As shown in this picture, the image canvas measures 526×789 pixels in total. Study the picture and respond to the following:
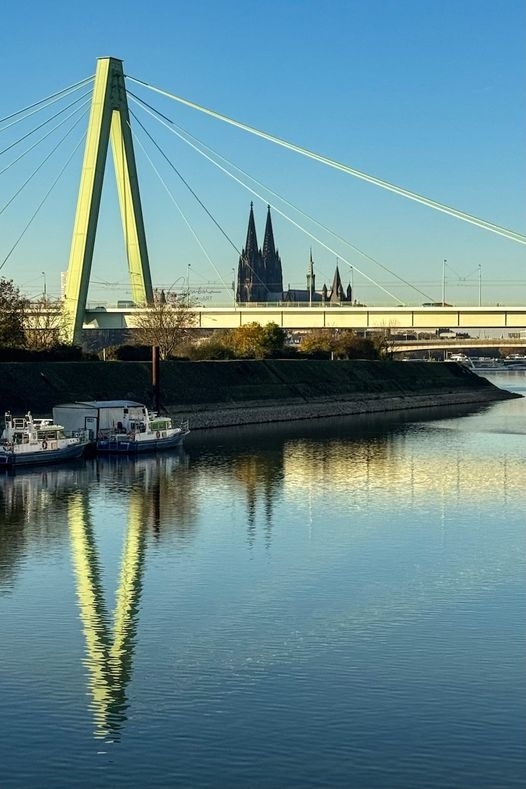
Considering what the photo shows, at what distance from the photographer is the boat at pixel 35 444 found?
50.2 meters

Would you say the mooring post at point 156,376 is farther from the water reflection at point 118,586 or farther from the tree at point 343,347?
the tree at point 343,347

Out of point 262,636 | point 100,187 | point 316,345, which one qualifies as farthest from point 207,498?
point 316,345

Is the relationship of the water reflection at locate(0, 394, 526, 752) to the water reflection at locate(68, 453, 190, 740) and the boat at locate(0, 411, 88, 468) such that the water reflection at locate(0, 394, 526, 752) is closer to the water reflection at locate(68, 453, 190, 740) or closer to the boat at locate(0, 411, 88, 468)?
the water reflection at locate(68, 453, 190, 740)

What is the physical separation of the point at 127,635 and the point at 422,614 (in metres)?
6.01

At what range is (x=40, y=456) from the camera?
168 feet

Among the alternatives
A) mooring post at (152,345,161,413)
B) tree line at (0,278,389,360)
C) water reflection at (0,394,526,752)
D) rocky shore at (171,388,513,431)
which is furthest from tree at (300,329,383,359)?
water reflection at (0,394,526,752)

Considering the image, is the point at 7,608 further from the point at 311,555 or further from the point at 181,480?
the point at 181,480

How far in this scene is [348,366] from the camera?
103 m

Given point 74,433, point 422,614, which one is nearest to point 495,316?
point 74,433

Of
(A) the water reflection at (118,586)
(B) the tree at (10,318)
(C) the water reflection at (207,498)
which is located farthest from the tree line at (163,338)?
(A) the water reflection at (118,586)

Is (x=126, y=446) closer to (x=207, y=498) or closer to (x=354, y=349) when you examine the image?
(x=207, y=498)

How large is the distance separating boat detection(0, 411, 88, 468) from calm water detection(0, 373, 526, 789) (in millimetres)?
6039

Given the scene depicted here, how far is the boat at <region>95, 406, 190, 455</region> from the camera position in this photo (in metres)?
57.0

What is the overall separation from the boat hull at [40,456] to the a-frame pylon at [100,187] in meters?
21.2
